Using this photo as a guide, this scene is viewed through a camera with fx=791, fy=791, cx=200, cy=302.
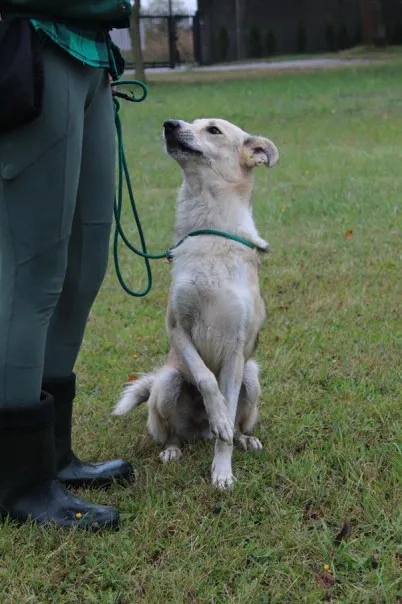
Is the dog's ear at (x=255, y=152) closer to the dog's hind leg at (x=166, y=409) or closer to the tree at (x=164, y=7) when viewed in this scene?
the dog's hind leg at (x=166, y=409)

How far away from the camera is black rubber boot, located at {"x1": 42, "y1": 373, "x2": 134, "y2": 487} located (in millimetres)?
2861

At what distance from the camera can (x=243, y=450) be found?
331 centimetres

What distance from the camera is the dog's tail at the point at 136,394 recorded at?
11.4 ft

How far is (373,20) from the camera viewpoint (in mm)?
36969

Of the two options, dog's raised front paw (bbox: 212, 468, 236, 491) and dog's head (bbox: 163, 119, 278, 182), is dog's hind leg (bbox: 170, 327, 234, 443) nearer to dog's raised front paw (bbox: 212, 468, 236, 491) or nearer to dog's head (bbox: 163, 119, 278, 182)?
dog's raised front paw (bbox: 212, 468, 236, 491)

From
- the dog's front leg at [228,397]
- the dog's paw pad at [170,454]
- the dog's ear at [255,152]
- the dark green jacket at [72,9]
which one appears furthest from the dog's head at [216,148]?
the dog's paw pad at [170,454]

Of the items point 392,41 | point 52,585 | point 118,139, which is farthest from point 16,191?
point 392,41

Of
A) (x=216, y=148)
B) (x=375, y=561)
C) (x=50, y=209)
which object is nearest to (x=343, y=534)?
(x=375, y=561)

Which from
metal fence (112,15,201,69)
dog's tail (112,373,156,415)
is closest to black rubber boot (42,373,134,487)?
dog's tail (112,373,156,415)

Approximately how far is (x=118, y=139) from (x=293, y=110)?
45.8ft

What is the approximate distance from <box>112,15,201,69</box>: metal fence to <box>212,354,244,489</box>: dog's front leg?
36.9 metres

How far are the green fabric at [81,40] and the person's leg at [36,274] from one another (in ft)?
0.14

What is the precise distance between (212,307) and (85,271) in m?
0.57

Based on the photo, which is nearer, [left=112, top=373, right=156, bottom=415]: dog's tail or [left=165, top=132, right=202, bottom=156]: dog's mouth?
[left=165, top=132, right=202, bottom=156]: dog's mouth
